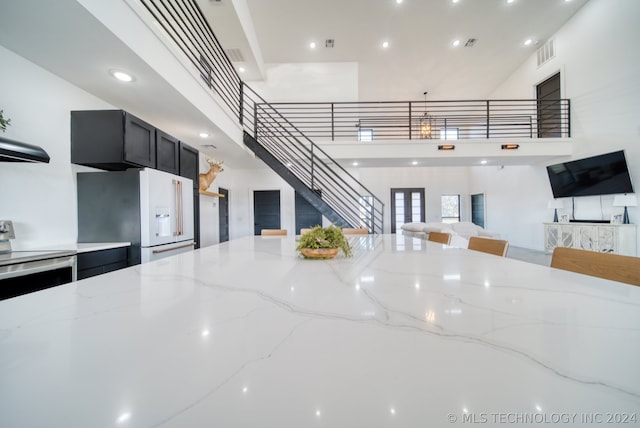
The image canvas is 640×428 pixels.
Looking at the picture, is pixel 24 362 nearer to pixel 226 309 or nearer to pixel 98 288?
pixel 226 309

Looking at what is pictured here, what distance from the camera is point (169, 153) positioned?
3197 millimetres

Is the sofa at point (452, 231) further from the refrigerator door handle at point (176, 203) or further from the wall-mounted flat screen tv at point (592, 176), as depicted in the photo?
the refrigerator door handle at point (176, 203)

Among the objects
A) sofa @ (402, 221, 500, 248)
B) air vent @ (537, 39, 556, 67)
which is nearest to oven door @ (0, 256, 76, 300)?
sofa @ (402, 221, 500, 248)

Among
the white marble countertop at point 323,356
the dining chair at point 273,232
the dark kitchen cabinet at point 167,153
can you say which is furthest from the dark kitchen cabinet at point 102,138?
the white marble countertop at point 323,356

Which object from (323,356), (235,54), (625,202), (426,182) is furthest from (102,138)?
(426,182)

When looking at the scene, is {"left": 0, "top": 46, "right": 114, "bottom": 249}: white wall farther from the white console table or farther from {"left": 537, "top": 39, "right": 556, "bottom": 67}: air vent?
{"left": 537, "top": 39, "right": 556, "bottom": 67}: air vent

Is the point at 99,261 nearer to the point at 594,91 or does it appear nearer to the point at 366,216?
the point at 366,216

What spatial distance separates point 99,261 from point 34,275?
50cm

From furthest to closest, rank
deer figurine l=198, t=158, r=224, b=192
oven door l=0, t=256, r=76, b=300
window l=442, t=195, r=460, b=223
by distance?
window l=442, t=195, r=460, b=223 < deer figurine l=198, t=158, r=224, b=192 < oven door l=0, t=256, r=76, b=300

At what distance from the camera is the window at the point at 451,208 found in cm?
952

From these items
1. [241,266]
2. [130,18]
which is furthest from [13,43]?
[241,266]

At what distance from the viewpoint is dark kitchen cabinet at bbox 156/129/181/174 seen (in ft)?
9.71

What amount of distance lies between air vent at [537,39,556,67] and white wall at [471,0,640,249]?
11 centimetres

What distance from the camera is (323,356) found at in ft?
1.49
